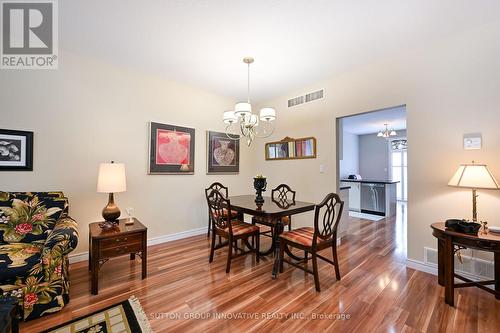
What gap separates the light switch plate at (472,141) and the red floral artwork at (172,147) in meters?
3.66

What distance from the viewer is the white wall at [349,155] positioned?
725 cm

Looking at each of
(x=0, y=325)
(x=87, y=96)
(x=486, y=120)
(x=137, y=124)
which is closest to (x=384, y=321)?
(x=486, y=120)

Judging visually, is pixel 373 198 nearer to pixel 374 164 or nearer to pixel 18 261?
pixel 374 164

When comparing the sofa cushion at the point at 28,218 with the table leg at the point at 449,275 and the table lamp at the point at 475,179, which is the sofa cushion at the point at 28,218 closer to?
the table leg at the point at 449,275

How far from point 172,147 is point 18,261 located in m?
2.20

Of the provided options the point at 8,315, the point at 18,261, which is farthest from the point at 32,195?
the point at 8,315

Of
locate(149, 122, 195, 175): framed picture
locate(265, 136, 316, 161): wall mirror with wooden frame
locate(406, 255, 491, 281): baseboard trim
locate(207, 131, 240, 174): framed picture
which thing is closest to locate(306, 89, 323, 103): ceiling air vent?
locate(265, 136, 316, 161): wall mirror with wooden frame

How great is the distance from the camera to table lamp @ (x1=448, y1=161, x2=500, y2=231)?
1.91 meters

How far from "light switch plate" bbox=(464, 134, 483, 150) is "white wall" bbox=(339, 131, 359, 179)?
16.1ft

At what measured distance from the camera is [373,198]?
555 cm

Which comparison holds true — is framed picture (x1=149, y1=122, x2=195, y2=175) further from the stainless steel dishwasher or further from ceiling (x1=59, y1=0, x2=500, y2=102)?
the stainless steel dishwasher

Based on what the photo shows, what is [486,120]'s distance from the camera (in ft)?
7.07

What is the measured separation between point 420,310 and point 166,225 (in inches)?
129

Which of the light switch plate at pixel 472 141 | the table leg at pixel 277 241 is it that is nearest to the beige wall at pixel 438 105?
the light switch plate at pixel 472 141
